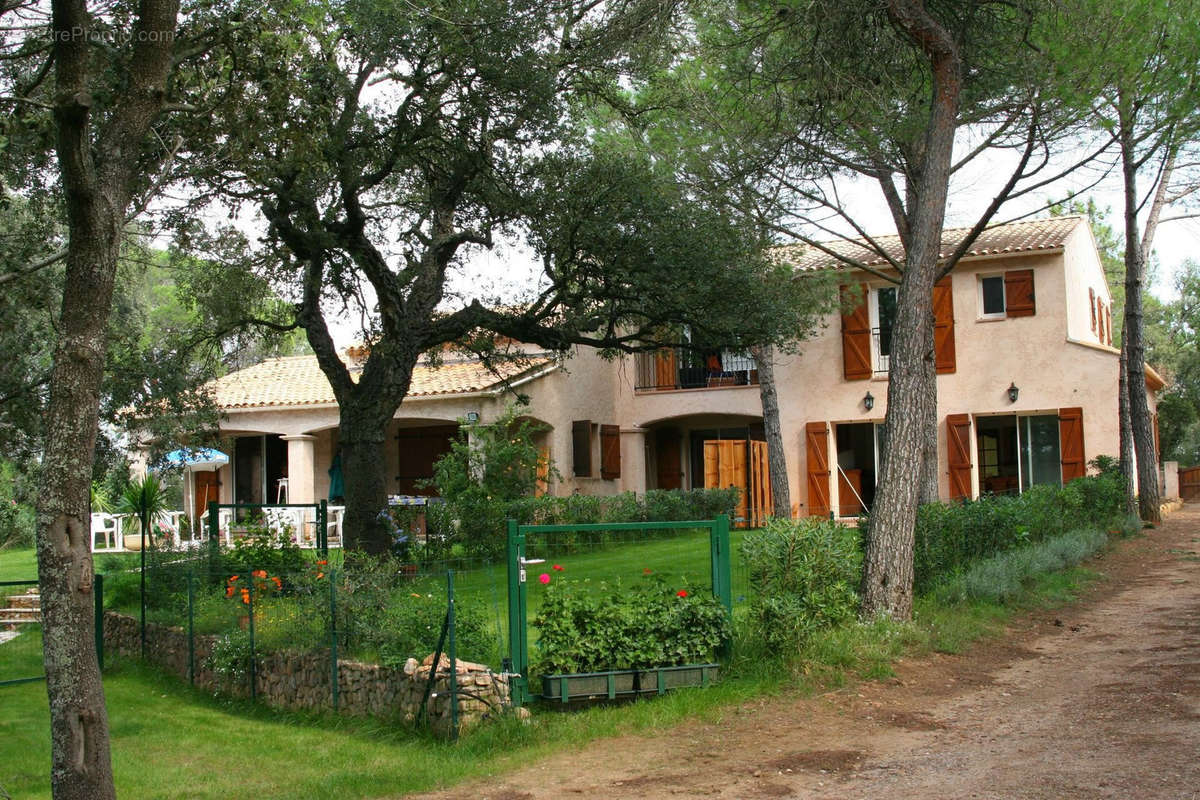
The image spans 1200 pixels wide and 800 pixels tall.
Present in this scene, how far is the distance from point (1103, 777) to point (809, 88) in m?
8.71

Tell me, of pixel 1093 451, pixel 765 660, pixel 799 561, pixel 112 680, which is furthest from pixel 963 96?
pixel 112 680

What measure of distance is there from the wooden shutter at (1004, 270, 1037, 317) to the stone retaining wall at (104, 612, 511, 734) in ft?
53.3

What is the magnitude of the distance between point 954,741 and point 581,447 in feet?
55.6

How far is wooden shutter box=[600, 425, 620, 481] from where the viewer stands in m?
24.6

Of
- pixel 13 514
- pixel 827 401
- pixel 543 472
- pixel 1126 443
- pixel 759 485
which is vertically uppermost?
pixel 827 401

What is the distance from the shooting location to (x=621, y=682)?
8.31m

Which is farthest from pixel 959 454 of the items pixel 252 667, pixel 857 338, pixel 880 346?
pixel 252 667

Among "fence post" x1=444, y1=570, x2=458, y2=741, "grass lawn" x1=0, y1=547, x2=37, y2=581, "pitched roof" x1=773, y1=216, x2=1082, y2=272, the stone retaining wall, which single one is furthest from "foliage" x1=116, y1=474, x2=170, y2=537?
"pitched roof" x1=773, y1=216, x2=1082, y2=272

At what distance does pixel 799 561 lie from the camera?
30.5 feet

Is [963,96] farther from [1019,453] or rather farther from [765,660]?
[1019,453]

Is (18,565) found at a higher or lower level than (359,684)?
higher

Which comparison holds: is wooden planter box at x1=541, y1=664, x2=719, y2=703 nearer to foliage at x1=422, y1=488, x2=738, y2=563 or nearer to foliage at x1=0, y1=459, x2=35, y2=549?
foliage at x1=422, y1=488, x2=738, y2=563

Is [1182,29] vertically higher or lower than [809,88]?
higher

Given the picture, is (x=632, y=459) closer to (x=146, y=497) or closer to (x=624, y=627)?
(x=146, y=497)
